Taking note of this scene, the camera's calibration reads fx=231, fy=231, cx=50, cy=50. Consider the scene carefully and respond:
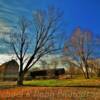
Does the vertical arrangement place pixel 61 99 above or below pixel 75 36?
below

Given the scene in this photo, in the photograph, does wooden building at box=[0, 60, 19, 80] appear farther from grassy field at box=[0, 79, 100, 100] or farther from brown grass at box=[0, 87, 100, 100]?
brown grass at box=[0, 87, 100, 100]

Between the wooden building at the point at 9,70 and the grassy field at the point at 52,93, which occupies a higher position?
the wooden building at the point at 9,70

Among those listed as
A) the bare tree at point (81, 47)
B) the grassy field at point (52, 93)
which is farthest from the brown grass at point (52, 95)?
the bare tree at point (81, 47)

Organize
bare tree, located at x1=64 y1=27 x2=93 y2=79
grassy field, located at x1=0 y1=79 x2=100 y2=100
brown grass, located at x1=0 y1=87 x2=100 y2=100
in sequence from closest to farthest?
1. brown grass, located at x1=0 y1=87 x2=100 y2=100
2. grassy field, located at x1=0 y1=79 x2=100 y2=100
3. bare tree, located at x1=64 y1=27 x2=93 y2=79

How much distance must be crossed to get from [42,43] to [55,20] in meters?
4.25

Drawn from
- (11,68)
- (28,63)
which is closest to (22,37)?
(28,63)

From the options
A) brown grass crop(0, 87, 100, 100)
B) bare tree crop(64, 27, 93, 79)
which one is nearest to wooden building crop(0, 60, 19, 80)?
bare tree crop(64, 27, 93, 79)

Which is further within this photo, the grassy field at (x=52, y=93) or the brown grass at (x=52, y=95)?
the grassy field at (x=52, y=93)

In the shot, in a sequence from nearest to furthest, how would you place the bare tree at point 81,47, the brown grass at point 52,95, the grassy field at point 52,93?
1. the brown grass at point 52,95
2. the grassy field at point 52,93
3. the bare tree at point 81,47

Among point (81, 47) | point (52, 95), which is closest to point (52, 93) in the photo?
point (52, 95)

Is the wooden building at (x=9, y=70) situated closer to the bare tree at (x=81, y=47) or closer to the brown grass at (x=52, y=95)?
the bare tree at (x=81, y=47)

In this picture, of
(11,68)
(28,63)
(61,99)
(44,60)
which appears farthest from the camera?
(11,68)

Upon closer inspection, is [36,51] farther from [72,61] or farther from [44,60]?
[72,61]

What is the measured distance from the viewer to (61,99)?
12906 millimetres
